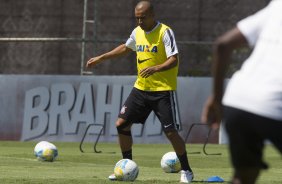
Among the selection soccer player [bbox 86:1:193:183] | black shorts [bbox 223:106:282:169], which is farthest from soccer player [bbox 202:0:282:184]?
soccer player [bbox 86:1:193:183]

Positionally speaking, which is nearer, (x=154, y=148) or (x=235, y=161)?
(x=235, y=161)

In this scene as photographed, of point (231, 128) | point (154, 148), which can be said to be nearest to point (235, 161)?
point (231, 128)

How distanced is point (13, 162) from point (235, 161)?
31.5 ft

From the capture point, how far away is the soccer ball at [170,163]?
13.4 metres

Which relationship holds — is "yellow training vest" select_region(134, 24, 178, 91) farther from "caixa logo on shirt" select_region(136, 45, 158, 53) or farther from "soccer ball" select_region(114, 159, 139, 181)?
"soccer ball" select_region(114, 159, 139, 181)

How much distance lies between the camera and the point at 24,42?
76.3ft

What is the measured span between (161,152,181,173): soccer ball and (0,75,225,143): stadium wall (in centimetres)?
849

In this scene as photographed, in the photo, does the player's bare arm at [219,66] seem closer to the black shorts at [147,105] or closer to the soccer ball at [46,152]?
the black shorts at [147,105]

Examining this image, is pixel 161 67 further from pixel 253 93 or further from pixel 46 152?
pixel 253 93

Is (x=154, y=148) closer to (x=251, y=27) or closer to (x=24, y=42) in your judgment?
(x=24, y=42)

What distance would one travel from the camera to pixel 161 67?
12.5 metres

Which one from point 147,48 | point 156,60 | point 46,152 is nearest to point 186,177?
point 156,60

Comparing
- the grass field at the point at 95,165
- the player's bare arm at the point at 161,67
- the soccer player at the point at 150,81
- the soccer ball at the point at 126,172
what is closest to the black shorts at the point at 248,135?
the grass field at the point at 95,165

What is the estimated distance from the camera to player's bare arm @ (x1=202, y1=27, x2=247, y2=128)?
6.23 m
